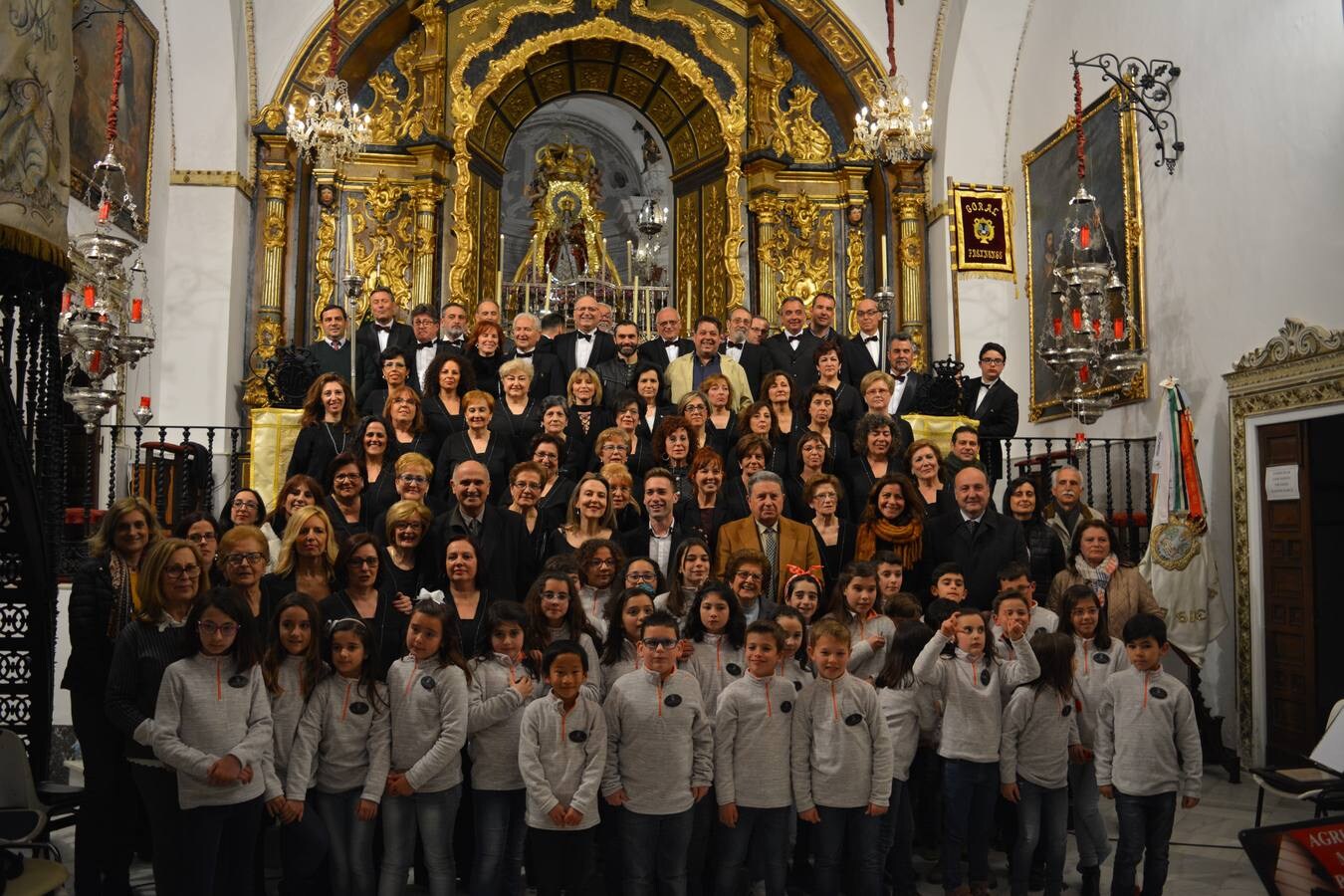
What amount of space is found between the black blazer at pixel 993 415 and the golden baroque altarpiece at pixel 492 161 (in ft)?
14.0

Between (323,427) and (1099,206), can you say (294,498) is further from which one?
(1099,206)

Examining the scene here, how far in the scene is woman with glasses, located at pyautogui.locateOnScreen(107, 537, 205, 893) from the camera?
4.20 meters

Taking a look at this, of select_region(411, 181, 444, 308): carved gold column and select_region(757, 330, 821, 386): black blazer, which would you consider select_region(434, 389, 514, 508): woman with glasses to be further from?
select_region(411, 181, 444, 308): carved gold column

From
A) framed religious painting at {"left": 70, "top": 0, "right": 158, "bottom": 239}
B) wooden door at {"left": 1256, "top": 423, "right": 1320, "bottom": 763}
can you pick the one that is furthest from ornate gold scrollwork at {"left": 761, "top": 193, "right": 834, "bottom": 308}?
framed religious painting at {"left": 70, "top": 0, "right": 158, "bottom": 239}

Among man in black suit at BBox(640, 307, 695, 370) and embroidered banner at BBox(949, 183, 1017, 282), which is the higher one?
embroidered banner at BBox(949, 183, 1017, 282)

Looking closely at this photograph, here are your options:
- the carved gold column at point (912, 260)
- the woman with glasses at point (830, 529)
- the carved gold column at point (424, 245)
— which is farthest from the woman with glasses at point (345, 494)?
the carved gold column at point (912, 260)

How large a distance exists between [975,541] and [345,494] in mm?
3437

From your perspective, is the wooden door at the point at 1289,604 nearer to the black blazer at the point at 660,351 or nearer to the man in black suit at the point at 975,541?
the man in black suit at the point at 975,541

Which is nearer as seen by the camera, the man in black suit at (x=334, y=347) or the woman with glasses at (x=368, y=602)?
the woman with glasses at (x=368, y=602)

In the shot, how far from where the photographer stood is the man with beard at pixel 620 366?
8328 millimetres

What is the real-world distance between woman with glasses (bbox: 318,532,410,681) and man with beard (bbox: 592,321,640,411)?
3.28 meters

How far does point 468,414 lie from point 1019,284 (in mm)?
7356

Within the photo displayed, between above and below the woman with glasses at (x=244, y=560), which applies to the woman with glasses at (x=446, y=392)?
above

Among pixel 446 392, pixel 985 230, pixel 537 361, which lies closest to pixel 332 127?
Result: pixel 537 361
